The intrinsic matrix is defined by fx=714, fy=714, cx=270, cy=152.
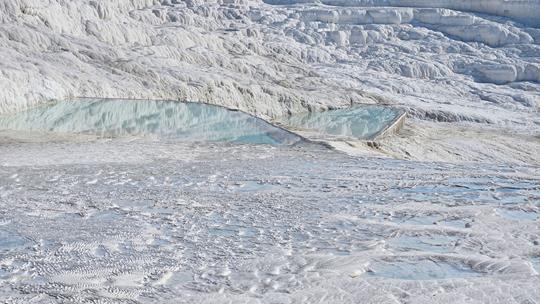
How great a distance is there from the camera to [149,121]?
13266 mm

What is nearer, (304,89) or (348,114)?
(348,114)

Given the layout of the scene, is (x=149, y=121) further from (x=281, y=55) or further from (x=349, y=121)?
(x=281, y=55)

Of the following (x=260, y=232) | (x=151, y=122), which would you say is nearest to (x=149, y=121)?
(x=151, y=122)

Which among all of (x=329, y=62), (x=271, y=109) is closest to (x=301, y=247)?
(x=271, y=109)

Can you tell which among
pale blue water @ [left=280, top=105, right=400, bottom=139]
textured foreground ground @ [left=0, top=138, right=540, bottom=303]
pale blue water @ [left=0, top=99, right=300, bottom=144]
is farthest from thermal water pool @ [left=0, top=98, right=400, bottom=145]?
textured foreground ground @ [left=0, top=138, right=540, bottom=303]

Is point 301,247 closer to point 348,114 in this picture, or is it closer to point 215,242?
point 215,242

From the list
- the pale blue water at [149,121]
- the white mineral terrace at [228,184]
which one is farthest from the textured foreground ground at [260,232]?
the pale blue water at [149,121]

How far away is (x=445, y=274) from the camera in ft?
15.5

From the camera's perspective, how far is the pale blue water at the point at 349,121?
57.4ft

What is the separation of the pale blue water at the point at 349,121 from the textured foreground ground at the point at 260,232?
8.35 meters

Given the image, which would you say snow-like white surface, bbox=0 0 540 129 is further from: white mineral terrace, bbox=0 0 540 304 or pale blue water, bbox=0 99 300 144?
pale blue water, bbox=0 99 300 144

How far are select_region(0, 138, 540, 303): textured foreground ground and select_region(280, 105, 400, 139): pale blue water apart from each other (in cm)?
835

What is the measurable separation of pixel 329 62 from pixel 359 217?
27.2 meters

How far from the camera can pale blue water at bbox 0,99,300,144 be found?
11930 millimetres
